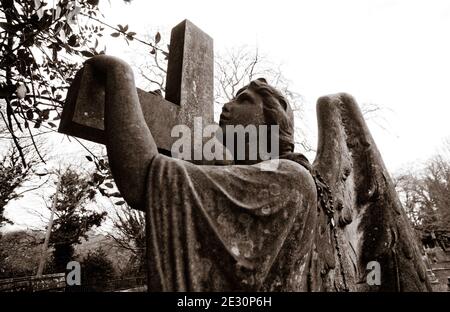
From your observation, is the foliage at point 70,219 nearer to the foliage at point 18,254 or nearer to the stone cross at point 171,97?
the foliage at point 18,254

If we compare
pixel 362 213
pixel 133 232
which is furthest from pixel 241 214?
pixel 133 232

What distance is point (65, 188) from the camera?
77.5ft

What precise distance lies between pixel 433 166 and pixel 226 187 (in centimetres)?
3759

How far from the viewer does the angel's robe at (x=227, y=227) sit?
4.14 ft

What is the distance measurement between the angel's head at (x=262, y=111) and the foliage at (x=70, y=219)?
2159 centimetres

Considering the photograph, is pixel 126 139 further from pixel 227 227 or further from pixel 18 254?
pixel 18 254

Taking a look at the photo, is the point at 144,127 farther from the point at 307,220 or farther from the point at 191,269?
the point at 307,220

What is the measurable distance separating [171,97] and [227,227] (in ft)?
4.56

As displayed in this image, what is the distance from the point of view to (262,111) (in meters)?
1.89

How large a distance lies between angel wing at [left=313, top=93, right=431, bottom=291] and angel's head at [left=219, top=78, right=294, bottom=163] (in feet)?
1.16

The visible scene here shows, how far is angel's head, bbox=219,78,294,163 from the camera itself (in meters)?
1.86

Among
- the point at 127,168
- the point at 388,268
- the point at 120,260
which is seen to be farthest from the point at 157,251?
the point at 120,260

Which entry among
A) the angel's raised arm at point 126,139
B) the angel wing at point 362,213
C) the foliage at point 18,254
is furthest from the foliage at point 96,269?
the angel's raised arm at point 126,139

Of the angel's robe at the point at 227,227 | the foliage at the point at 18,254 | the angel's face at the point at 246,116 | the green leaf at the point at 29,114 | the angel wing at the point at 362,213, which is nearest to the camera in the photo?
the angel's robe at the point at 227,227
